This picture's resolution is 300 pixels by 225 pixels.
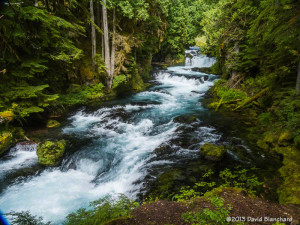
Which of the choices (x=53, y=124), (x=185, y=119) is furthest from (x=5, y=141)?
(x=185, y=119)

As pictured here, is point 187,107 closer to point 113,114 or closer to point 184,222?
point 113,114

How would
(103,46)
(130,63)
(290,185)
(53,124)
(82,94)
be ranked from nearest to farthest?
(290,185), (53,124), (82,94), (103,46), (130,63)

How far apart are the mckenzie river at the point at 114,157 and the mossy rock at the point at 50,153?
216 mm

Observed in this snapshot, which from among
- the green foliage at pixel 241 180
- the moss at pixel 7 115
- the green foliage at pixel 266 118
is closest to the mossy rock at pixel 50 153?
the moss at pixel 7 115

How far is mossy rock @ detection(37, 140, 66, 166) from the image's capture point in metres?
6.51

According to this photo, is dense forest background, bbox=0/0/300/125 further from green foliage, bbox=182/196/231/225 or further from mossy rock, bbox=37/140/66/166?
green foliage, bbox=182/196/231/225

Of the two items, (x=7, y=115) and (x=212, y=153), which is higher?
(x=7, y=115)

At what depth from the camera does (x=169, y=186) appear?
5.34 m

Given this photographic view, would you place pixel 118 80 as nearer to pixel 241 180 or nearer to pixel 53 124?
pixel 53 124

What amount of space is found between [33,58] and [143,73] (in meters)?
14.3

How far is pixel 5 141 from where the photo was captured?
682 cm

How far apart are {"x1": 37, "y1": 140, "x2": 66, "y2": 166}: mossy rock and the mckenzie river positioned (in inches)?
8.5

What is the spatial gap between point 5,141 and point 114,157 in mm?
4251

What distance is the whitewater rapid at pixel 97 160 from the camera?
5.33m
